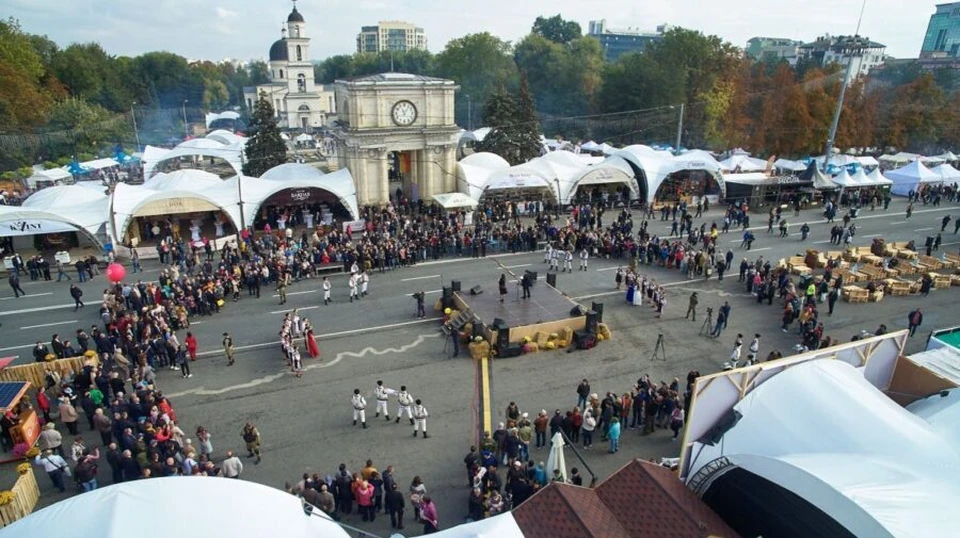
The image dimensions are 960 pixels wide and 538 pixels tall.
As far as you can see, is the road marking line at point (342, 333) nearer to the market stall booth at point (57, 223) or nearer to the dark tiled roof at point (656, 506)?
the dark tiled roof at point (656, 506)

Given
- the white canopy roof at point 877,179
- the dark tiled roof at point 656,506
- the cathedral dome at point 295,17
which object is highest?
the cathedral dome at point 295,17

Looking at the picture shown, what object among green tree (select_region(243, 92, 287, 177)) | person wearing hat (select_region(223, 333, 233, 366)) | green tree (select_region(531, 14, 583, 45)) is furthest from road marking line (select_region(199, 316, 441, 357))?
green tree (select_region(531, 14, 583, 45))

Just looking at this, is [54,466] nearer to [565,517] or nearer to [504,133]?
[565,517]

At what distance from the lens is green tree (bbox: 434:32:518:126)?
7819 cm

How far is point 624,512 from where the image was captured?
7.79 m

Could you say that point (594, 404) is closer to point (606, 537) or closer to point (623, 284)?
point (606, 537)

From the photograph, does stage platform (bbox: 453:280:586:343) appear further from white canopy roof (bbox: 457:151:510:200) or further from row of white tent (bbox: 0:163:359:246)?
row of white tent (bbox: 0:163:359:246)

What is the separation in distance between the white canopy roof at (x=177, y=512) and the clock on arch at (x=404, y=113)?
84.0 ft

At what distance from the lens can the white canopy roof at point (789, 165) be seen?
132 ft

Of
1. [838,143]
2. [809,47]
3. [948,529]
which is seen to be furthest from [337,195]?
[809,47]

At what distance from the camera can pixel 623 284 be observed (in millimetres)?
21422

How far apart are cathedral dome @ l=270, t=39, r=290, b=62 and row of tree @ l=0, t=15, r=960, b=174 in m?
18.6

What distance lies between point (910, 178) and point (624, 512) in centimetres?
3869

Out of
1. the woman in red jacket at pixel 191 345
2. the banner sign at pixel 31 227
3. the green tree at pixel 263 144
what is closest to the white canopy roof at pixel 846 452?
the woman in red jacket at pixel 191 345
